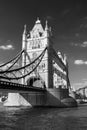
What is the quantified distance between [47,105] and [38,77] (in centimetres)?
1237

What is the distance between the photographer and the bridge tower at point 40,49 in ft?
214

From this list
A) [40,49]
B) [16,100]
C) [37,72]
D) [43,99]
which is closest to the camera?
[43,99]

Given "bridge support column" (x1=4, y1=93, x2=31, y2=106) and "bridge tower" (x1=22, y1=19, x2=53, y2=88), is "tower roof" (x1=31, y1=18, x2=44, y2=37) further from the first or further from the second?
"bridge support column" (x1=4, y1=93, x2=31, y2=106)

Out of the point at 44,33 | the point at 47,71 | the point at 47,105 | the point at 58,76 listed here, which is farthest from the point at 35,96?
the point at 58,76

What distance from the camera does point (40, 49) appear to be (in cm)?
7000

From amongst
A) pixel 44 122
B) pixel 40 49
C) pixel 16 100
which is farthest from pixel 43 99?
pixel 44 122

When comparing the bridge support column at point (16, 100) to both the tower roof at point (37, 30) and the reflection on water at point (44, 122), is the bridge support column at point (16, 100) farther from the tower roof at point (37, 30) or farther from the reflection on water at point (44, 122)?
the reflection on water at point (44, 122)

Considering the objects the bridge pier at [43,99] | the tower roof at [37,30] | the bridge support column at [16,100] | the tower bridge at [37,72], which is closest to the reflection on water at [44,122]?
the tower bridge at [37,72]

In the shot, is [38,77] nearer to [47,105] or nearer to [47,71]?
[47,71]

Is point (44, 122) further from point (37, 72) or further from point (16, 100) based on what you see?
point (37, 72)

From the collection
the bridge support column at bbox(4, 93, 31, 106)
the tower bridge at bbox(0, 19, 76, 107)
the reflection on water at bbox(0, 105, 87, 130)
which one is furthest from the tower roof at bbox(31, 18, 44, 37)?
the reflection on water at bbox(0, 105, 87, 130)

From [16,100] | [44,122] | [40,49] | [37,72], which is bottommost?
[44,122]

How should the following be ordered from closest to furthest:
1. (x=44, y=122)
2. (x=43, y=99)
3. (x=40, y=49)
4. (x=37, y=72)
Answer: (x=44, y=122), (x=43, y=99), (x=37, y=72), (x=40, y=49)

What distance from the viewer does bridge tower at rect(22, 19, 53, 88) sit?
6531cm
